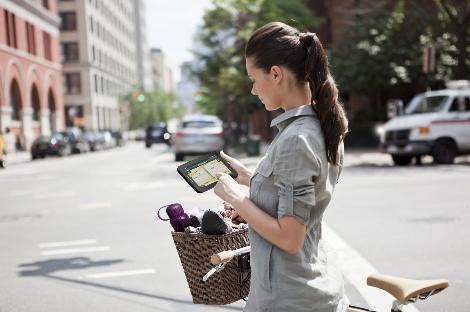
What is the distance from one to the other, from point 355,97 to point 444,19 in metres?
8.19

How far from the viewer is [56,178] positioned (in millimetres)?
17141

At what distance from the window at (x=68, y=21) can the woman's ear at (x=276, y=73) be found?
73362 millimetres

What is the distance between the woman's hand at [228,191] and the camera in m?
1.97

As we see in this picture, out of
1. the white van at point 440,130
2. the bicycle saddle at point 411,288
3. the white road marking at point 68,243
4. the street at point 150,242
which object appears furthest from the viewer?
the white van at point 440,130

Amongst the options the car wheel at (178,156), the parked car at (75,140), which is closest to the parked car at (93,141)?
the parked car at (75,140)

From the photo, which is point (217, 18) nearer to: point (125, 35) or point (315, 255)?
point (315, 255)

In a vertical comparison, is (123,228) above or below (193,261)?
below

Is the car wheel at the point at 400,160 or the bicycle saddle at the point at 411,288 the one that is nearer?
the bicycle saddle at the point at 411,288

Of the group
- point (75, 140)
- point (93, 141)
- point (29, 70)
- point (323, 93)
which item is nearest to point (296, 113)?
point (323, 93)

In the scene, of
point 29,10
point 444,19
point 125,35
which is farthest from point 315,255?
point 125,35

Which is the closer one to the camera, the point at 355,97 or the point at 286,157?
the point at 286,157

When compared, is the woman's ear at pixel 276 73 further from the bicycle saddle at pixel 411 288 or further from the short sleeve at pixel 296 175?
the bicycle saddle at pixel 411 288

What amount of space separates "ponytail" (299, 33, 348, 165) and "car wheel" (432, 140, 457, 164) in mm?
14640

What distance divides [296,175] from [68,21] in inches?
2915
